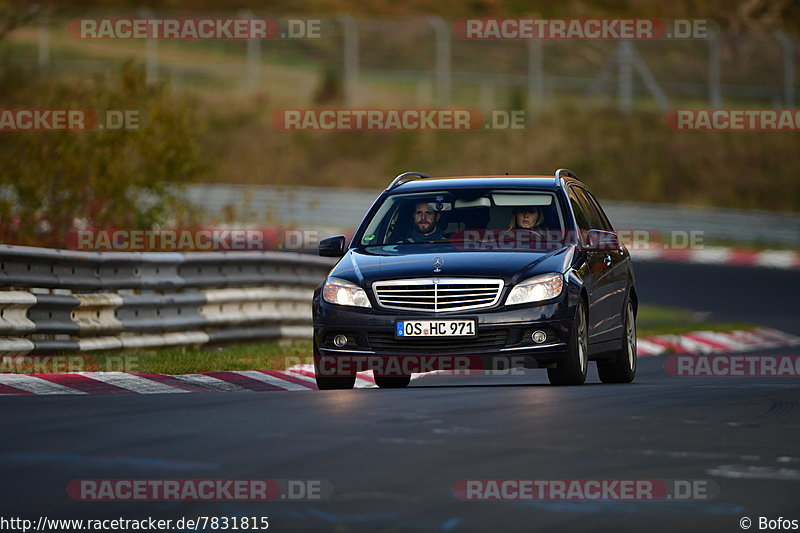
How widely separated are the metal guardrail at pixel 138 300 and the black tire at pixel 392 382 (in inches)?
114

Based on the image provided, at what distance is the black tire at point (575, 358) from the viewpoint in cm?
1236

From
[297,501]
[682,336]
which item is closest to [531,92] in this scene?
[682,336]

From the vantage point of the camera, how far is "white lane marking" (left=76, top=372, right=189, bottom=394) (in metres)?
12.3

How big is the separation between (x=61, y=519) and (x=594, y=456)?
113 inches

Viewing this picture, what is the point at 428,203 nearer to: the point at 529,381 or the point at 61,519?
the point at 529,381

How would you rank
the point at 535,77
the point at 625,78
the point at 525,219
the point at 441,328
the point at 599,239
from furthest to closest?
the point at 625,78 < the point at 535,77 < the point at 599,239 < the point at 525,219 < the point at 441,328

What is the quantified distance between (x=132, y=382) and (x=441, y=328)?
2375mm

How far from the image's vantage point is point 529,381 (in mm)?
14883

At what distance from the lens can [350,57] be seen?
4828 cm
